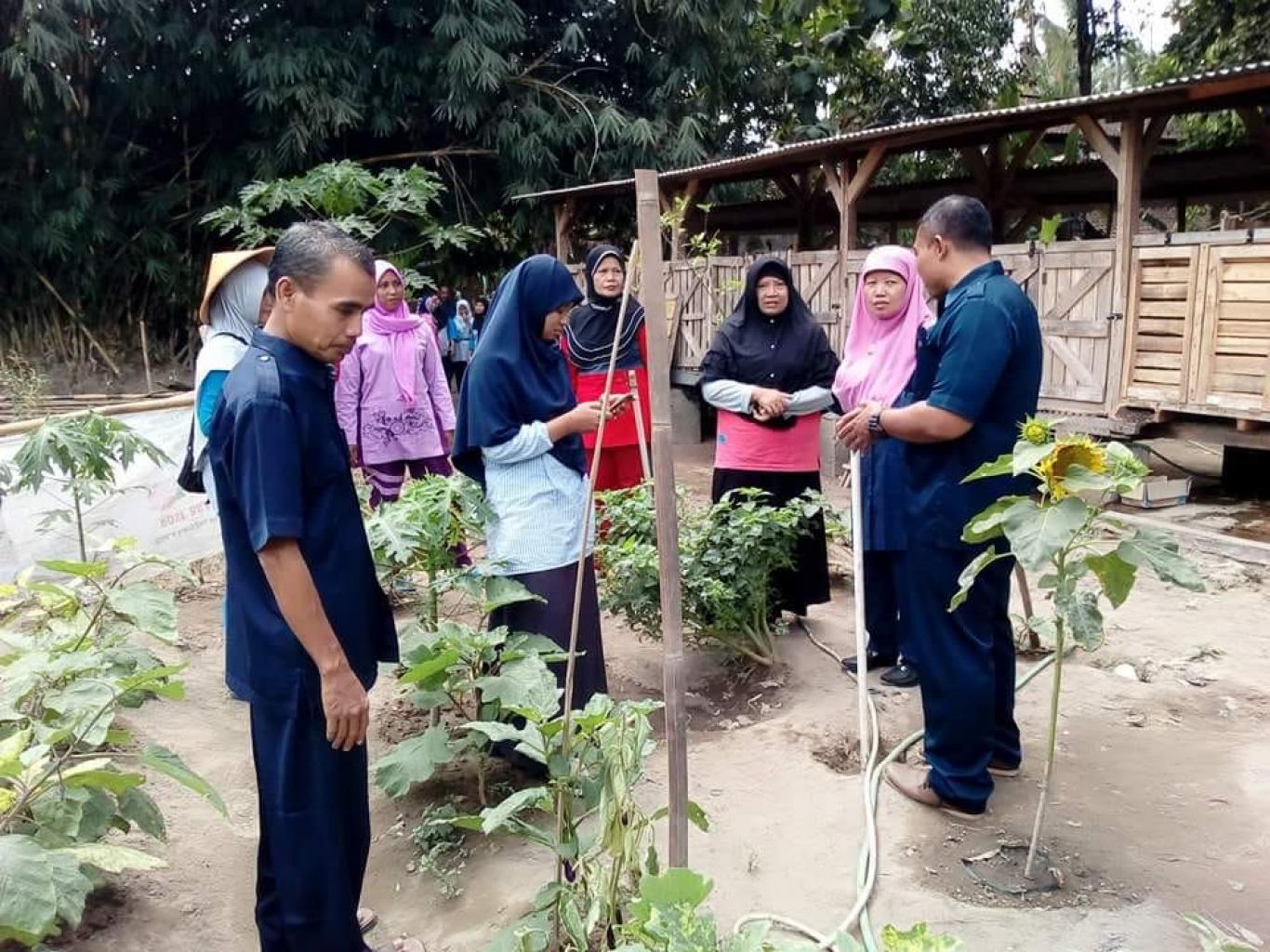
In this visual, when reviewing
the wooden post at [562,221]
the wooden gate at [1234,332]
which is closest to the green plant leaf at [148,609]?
the wooden gate at [1234,332]

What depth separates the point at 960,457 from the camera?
2.70 m

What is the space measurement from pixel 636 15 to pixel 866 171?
5.93 m

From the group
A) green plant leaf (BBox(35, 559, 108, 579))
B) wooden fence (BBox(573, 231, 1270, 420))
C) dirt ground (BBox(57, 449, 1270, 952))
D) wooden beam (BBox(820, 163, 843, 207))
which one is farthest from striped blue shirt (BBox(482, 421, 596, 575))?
wooden beam (BBox(820, 163, 843, 207))

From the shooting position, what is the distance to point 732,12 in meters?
12.8

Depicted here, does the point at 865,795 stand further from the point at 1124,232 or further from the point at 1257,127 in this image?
the point at 1257,127

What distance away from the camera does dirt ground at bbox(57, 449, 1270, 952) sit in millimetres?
2436

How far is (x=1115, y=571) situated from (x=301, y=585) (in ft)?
5.55

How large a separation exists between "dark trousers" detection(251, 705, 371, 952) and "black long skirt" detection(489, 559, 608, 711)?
768 millimetres

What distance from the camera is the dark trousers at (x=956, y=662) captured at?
271 cm

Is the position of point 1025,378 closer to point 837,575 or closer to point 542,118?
point 837,575

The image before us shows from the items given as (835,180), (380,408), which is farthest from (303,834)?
(835,180)

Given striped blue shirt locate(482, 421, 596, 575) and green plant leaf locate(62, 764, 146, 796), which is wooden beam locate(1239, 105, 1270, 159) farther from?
green plant leaf locate(62, 764, 146, 796)

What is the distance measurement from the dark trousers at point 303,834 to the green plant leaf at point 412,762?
356 millimetres

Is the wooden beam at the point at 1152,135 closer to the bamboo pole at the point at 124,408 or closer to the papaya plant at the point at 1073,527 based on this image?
the papaya plant at the point at 1073,527
